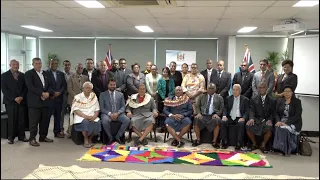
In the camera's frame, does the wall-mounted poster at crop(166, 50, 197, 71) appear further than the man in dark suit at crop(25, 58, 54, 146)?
Yes

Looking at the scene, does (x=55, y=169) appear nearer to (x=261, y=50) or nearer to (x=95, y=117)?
(x=95, y=117)

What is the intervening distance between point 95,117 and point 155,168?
179cm

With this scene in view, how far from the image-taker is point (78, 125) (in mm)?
5480

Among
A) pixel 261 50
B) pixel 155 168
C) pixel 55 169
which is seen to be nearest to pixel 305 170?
pixel 155 168

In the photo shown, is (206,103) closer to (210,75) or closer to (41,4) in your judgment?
(210,75)

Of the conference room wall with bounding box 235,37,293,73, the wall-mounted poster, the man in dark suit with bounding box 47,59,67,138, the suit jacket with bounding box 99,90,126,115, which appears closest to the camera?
the suit jacket with bounding box 99,90,126,115

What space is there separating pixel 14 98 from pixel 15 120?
1.42ft

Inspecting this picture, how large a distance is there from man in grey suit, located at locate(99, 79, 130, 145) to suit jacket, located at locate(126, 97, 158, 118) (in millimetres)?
200

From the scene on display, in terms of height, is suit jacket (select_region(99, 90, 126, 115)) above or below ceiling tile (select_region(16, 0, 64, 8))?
below

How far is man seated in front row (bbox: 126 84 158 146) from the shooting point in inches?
221

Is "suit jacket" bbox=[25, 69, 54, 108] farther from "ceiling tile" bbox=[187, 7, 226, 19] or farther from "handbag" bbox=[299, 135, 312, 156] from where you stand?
"handbag" bbox=[299, 135, 312, 156]

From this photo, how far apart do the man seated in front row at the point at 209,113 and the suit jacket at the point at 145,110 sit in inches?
33.3

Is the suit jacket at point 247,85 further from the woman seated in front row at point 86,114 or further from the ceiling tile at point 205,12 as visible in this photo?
the woman seated in front row at point 86,114

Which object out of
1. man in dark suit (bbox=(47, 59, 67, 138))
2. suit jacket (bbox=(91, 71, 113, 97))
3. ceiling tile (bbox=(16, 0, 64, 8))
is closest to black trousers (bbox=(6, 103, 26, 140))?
man in dark suit (bbox=(47, 59, 67, 138))
